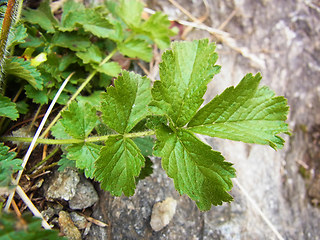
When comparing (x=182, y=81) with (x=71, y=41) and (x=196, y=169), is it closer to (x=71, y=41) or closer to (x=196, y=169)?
(x=196, y=169)

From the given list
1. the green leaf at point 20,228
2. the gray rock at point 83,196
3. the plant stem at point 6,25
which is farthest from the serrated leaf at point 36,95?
the green leaf at point 20,228

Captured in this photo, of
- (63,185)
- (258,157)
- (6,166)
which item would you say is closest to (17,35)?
(6,166)

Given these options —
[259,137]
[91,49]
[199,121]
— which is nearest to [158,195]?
[199,121]

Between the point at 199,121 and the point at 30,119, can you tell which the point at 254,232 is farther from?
the point at 30,119

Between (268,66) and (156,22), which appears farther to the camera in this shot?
(268,66)

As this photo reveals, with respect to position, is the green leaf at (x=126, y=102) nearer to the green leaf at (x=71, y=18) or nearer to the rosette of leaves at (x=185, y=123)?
the rosette of leaves at (x=185, y=123)

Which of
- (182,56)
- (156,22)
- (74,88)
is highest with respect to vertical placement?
(156,22)
